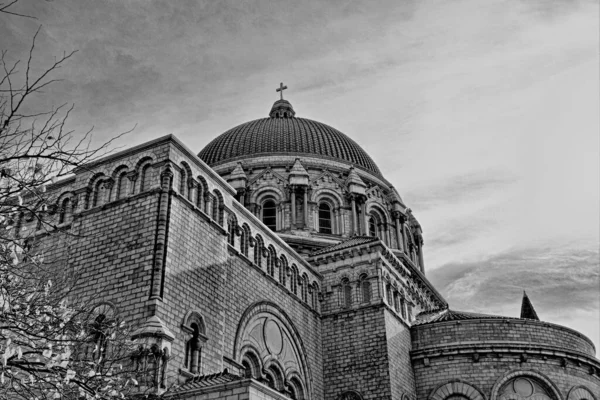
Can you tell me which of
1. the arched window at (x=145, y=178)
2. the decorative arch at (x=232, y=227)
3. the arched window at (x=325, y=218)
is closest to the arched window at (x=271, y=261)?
the decorative arch at (x=232, y=227)

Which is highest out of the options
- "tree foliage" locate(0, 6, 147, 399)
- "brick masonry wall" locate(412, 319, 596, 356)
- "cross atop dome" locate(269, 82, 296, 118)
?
"cross atop dome" locate(269, 82, 296, 118)

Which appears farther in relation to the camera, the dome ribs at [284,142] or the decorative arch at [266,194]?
the dome ribs at [284,142]

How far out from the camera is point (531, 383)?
27.1 metres

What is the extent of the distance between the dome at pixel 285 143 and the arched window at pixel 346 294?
1290 cm

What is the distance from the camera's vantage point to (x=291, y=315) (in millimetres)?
25828

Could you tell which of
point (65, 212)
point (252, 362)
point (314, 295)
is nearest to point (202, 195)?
point (65, 212)

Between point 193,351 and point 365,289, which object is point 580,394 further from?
point 193,351

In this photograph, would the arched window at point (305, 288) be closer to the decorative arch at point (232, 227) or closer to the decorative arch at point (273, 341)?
the decorative arch at point (273, 341)

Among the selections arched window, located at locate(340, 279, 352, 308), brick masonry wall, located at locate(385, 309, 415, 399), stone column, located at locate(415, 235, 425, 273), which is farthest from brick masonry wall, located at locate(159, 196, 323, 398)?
stone column, located at locate(415, 235, 425, 273)

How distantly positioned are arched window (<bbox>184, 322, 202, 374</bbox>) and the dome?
21577mm

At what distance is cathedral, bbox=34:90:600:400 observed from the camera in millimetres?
18812

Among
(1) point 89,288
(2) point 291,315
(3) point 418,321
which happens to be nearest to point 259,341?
(2) point 291,315

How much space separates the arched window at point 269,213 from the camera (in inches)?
1476

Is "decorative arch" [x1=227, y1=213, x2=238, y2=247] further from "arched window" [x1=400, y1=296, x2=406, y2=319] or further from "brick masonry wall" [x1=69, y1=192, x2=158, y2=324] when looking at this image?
"arched window" [x1=400, y1=296, x2=406, y2=319]
